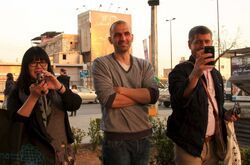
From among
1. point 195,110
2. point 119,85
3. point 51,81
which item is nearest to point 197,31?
point 195,110

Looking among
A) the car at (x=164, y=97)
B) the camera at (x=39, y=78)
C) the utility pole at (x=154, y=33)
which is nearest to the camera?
the camera at (x=39, y=78)

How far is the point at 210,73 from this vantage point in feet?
12.1

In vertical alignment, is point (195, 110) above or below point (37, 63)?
below

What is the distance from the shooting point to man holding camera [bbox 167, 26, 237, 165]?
343 cm

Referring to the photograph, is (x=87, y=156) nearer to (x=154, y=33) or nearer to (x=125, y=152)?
(x=125, y=152)

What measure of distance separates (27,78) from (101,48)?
7993cm

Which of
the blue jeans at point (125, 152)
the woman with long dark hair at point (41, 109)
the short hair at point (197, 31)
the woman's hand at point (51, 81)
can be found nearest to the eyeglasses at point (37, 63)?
the woman with long dark hair at point (41, 109)

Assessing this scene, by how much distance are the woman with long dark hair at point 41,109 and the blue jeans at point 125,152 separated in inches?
12.0

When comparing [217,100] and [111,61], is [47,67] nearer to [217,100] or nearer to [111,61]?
[111,61]

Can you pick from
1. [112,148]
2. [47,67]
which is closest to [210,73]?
[112,148]

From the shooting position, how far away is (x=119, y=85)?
11.7 feet

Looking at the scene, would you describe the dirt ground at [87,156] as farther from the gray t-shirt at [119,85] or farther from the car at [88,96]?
the car at [88,96]

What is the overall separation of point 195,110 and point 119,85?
66 centimetres

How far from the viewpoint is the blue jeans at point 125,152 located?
342cm
